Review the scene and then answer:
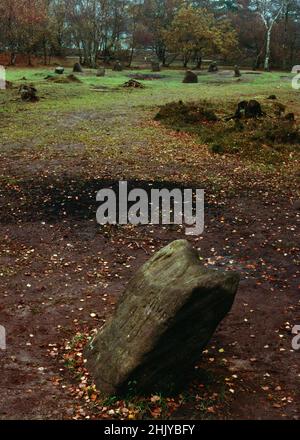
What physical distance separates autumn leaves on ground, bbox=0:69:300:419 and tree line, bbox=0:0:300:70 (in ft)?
101

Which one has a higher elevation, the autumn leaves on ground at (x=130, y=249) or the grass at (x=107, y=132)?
the grass at (x=107, y=132)

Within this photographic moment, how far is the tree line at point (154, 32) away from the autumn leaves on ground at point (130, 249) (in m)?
30.8

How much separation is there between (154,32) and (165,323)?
191ft

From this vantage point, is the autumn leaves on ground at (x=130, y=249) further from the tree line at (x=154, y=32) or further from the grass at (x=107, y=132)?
the tree line at (x=154, y=32)

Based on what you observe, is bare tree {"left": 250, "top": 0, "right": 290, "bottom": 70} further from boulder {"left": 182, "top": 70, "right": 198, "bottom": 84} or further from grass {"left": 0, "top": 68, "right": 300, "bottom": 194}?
grass {"left": 0, "top": 68, "right": 300, "bottom": 194}

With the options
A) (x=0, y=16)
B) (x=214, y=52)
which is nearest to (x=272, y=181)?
(x=0, y=16)

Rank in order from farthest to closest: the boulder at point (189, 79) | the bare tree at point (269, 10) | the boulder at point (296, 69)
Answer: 1. the bare tree at point (269, 10)
2. the boulder at point (296, 69)
3. the boulder at point (189, 79)

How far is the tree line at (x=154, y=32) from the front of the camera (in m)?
52.2

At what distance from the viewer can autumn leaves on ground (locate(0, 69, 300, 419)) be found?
6613mm

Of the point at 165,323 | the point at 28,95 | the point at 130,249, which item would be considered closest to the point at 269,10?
the point at 28,95

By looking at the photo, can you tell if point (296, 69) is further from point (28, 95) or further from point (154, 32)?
point (28, 95)

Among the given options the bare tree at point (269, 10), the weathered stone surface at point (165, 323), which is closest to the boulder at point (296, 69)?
the bare tree at point (269, 10)

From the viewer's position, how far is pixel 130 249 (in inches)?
444
